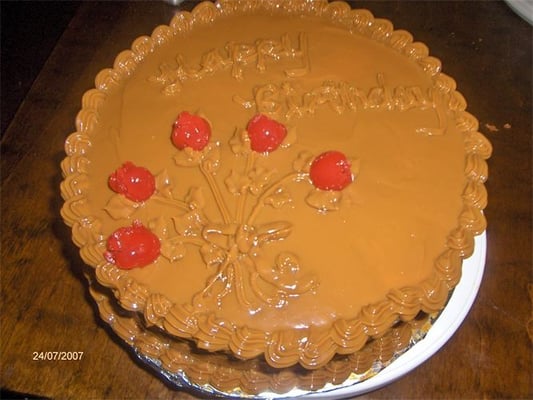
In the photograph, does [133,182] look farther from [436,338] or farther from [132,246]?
[436,338]

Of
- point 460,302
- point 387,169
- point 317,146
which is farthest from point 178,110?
point 460,302

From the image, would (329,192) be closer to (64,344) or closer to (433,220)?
(433,220)

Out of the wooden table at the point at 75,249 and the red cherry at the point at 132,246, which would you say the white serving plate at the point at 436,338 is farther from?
the red cherry at the point at 132,246

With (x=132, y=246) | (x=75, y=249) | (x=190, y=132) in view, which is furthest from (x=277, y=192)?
(x=75, y=249)

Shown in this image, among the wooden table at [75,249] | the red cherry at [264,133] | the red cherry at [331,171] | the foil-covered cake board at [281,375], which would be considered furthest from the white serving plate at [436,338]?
the red cherry at [264,133]

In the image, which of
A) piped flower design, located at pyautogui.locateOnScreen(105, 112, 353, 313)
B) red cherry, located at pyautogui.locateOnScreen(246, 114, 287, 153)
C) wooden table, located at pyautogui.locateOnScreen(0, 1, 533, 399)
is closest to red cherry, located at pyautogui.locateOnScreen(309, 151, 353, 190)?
piped flower design, located at pyautogui.locateOnScreen(105, 112, 353, 313)
